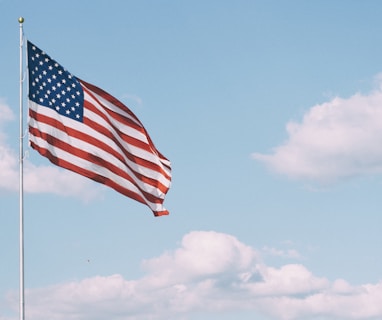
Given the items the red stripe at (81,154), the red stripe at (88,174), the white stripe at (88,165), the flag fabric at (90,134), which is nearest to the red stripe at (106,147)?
the flag fabric at (90,134)

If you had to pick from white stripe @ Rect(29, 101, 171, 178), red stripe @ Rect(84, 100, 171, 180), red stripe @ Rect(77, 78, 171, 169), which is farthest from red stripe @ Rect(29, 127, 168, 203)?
red stripe @ Rect(77, 78, 171, 169)

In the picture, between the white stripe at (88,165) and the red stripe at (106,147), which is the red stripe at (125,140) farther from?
the white stripe at (88,165)

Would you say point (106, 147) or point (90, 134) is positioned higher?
point (90, 134)

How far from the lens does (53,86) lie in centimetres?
4719

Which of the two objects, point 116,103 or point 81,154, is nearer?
point 81,154

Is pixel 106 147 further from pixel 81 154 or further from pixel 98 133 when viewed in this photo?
pixel 81 154

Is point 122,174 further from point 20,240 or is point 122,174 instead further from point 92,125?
point 20,240

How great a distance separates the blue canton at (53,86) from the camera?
46.4m

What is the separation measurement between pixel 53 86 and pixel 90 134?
3028 millimetres

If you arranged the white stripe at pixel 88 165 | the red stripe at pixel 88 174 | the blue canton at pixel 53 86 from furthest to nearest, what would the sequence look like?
the blue canton at pixel 53 86, the white stripe at pixel 88 165, the red stripe at pixel 88 174

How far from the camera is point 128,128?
49688mm

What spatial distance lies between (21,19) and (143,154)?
971 centimetres

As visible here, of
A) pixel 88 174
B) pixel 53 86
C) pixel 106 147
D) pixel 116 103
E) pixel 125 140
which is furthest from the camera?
pixel 125 140

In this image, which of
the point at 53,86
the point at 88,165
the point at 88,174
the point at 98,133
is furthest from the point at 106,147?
the point at 53,86
